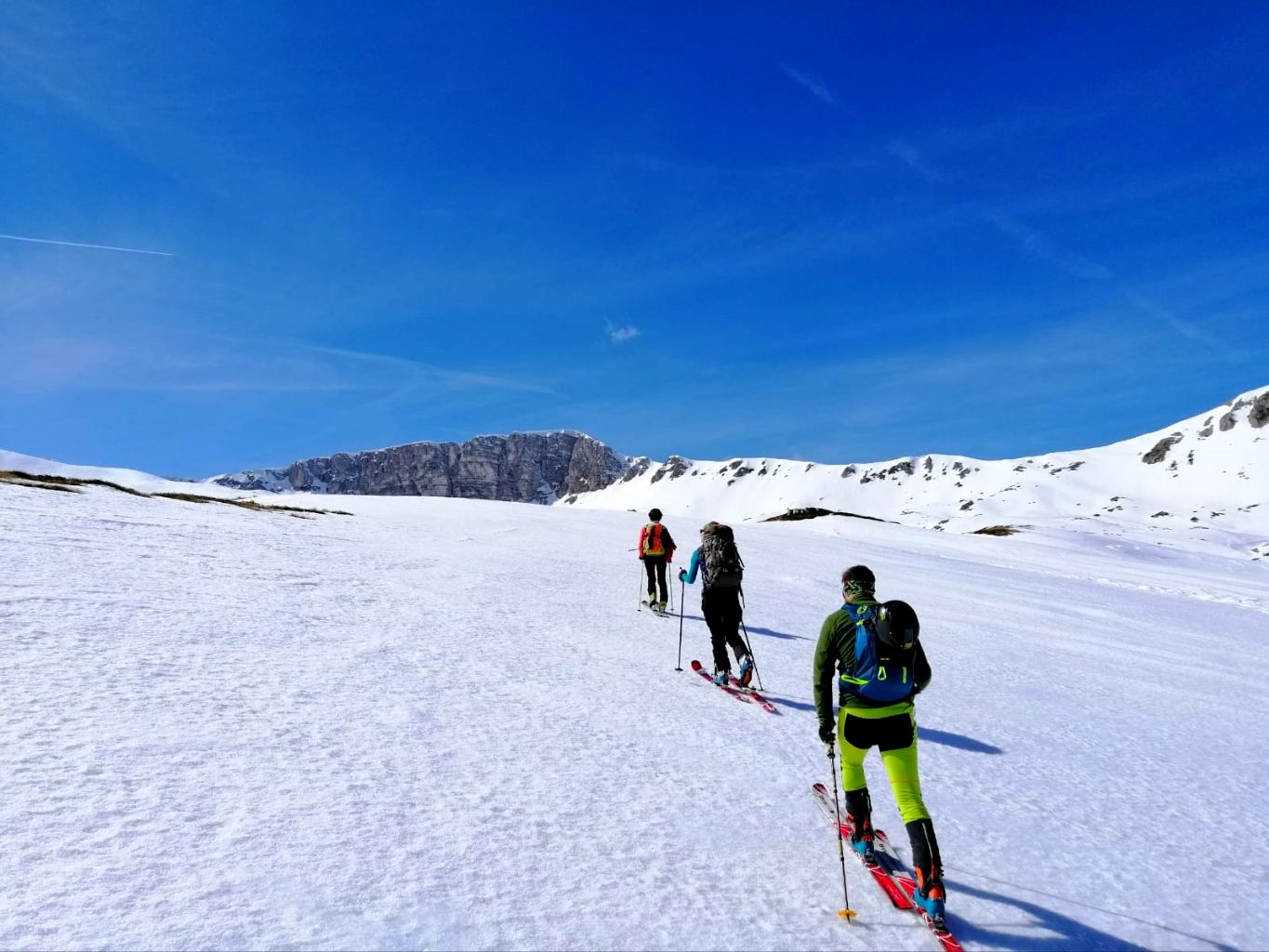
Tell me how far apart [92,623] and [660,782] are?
7034 millimetres

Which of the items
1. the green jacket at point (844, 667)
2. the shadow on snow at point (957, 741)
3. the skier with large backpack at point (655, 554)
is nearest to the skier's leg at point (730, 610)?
the shadow on snow at point (957, 741)

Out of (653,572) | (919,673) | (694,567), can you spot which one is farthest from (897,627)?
(653,572)

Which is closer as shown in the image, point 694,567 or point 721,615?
point 721,615

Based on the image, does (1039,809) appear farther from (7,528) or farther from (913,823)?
(7,528)

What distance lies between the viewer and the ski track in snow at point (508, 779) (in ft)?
13.5

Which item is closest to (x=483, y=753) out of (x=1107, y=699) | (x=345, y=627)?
(x=345, y=627)

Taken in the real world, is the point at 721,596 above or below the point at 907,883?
above

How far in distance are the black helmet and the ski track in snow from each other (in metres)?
1.79

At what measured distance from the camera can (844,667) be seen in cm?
541

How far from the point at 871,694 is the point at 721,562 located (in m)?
5.03

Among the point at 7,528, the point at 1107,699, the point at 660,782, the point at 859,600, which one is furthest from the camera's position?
the point at 7,528

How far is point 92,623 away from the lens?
27.5 ft

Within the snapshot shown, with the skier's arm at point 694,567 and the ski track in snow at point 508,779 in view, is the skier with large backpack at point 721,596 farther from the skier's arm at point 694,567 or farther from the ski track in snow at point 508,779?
the ski track in snow at point 508,779

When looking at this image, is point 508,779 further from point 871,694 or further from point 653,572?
point 653,572
